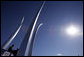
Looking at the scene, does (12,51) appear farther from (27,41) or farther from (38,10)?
(38,10)

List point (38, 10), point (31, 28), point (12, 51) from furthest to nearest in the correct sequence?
1. point (38, 10)
2. point (31, 28)
3. point (12, 51)

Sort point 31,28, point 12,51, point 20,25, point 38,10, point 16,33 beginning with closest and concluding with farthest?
1. point 12,51
2. point 31,28
3. point 38,10
4. point 16,33
5. point 20,25

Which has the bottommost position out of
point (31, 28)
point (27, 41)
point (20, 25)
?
point (27, 41)

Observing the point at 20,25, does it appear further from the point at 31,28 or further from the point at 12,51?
the point at 12,51

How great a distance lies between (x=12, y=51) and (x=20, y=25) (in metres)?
14.6

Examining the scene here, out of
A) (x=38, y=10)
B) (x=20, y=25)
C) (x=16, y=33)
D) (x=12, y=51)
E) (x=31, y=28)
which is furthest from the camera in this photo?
(x=20, y=25)

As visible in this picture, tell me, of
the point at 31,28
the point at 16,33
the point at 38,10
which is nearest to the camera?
the point at 31,28

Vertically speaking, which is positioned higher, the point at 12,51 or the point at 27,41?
the point at 27,41

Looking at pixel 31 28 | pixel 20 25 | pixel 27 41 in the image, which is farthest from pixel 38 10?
pixel 27 41

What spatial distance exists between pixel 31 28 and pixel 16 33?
724 cm

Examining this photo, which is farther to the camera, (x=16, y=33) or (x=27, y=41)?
(x=16, y=33)

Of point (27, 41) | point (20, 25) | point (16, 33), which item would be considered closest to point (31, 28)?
point (27, 41)

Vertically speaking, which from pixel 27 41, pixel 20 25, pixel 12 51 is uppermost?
pixel 20 25

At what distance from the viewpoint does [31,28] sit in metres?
17.5
